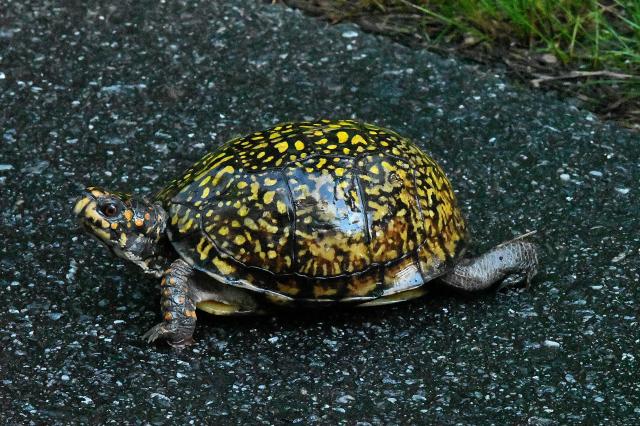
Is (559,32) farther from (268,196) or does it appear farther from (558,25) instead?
(268,196)

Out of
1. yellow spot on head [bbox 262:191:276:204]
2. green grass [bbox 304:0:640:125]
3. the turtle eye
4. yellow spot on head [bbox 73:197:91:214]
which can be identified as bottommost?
green grass [bbox 304:0:640:125]

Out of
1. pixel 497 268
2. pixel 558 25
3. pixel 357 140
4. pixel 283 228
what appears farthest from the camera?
pixel 558 25

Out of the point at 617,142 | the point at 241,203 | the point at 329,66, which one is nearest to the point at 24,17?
the point at 329,66

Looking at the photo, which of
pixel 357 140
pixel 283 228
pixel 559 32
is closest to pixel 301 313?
pixel 283 228

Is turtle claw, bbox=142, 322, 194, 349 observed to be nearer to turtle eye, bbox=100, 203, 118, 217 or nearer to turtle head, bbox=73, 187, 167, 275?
turtle head, bbox=73, 187, 167, 275

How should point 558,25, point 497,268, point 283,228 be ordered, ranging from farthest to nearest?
point 558,25, point 497,268, point 283,228

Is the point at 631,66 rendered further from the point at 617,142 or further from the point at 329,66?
the point at 329,66

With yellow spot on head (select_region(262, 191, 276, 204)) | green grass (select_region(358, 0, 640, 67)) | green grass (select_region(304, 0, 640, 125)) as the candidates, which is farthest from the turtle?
green grass (select_region(358, 0, 640, 67))

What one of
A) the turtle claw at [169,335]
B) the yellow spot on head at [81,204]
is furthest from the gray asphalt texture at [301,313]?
the yellow spot on head at [81,204]
